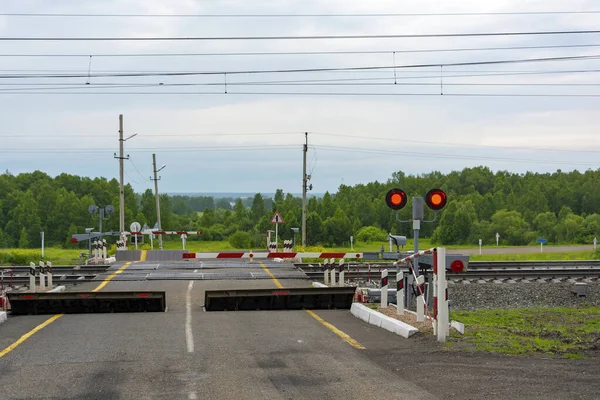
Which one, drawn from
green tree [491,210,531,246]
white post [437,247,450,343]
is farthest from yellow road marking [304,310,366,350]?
green tree [491,210,531,246]

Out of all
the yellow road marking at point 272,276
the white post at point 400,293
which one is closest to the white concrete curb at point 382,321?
the white post at point 400,293

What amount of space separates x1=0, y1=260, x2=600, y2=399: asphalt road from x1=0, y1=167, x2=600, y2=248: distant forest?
56.5 meters

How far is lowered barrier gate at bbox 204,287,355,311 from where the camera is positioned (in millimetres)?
16422

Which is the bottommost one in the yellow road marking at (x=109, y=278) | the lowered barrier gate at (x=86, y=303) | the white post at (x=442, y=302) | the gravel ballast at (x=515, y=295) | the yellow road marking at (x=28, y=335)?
the gravel ballast at (x=515, y=295)

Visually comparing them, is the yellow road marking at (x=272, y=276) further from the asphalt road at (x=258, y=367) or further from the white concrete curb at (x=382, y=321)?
the asphalt road at (x=258, y=367)

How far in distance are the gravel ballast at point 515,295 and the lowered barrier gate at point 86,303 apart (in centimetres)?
808

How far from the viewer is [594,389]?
8.18 m

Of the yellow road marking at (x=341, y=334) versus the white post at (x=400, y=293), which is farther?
the white post at (x=400, y=293)

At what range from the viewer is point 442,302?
11391mm

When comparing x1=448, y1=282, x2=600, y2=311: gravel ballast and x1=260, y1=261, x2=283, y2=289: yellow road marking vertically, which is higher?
x1=260, y1=261, x2=283, y2=289: yellow road marking

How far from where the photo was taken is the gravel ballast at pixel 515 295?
21.2 m

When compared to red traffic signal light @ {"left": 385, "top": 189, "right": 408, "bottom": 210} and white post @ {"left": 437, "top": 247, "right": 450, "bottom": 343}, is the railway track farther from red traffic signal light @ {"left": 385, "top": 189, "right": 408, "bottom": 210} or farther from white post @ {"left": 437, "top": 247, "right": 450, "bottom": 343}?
white post @ {"left": 437, "top": 247, "right": 450, "bottom": 343}

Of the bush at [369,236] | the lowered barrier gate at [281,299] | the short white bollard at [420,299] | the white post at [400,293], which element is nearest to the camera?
the short white bollard at [420,299]

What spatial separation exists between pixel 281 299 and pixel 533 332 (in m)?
5.38
